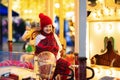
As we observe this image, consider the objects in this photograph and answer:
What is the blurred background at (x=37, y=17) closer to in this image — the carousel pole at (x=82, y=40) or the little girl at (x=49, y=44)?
the little girl at (x=49, y=44)

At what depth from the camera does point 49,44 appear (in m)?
3.13

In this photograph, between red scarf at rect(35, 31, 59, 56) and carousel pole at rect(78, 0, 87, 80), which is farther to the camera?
red scarf at rect(35, 31, 59, 56)

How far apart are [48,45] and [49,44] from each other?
0.02m

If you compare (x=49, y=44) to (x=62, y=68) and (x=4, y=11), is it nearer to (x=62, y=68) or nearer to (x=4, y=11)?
(x=62, y=68)

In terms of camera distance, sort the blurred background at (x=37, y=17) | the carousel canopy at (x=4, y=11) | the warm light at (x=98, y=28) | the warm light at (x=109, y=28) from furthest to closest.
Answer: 1. the carousel canopy at (x=4, y=11)
2. the blurred background at (x=37, y=17)
3. the warm light at (x=98, y=28)
4. the warm light at (x=109, y=28)

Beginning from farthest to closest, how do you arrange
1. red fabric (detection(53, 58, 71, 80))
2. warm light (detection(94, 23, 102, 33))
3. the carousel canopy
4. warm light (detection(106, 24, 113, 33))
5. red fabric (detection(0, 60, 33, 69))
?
the carousel canopy → warm light (detection(94, 23, 102, 33)) → warm light (detection(106, 24, 113, 33)) → red fabric (detection(53, 58, 71, 80)) → red fabric (detection(0, 60, 33, 69))

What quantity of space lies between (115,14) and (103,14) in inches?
8.1

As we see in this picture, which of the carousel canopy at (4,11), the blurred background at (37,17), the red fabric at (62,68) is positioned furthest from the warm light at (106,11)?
the carousel canopy at (4,11)

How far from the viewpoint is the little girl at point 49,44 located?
308cm

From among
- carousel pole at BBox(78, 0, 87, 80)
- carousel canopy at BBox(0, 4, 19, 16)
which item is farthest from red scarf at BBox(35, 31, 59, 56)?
carousel canopy at BBox(0, 4, 19, 16)

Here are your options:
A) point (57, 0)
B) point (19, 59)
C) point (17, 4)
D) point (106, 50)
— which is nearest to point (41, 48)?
point (19, 59)

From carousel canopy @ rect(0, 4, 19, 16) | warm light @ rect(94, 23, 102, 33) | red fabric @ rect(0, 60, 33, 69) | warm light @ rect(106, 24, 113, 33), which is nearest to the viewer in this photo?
red fabric @ rect(0, 60, 33, 69)

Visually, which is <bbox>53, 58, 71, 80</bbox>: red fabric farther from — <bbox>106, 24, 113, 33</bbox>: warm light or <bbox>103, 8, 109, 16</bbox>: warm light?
<bbox>103, 8, 109, 16</bbox>: warm light

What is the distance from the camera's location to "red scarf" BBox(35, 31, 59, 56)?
3.08m
